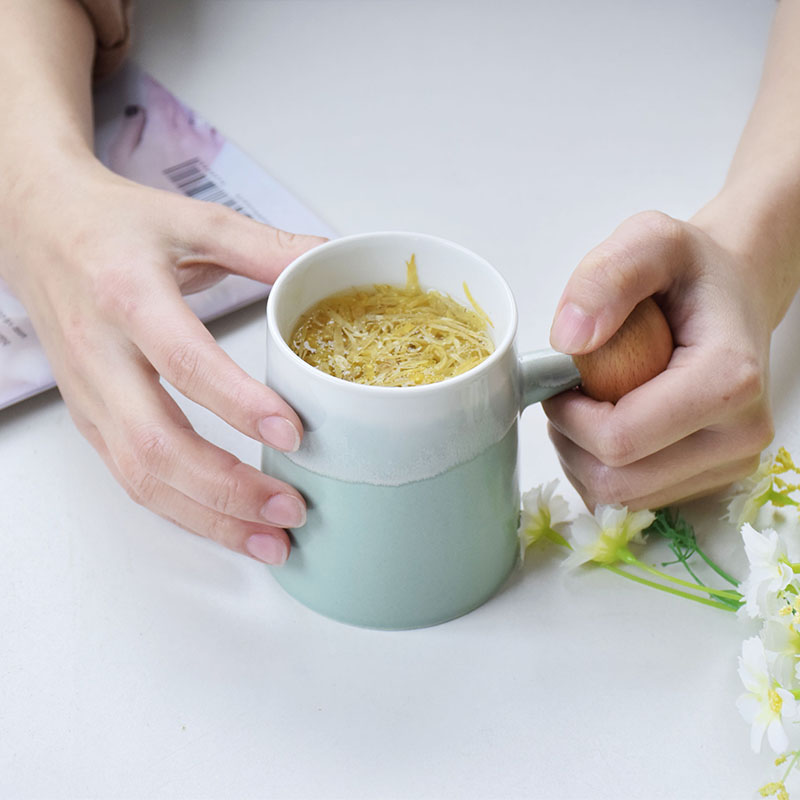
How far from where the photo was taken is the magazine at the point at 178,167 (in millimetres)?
846

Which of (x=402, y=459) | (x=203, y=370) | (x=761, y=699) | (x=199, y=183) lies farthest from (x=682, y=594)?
(x=199, y=183)

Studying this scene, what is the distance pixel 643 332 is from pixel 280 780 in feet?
1.06

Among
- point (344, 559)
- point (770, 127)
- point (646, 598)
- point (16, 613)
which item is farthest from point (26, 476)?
point (770, 127)

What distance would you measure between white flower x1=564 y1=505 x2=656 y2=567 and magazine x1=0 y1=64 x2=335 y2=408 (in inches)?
13.9

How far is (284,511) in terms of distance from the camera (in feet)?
1.89

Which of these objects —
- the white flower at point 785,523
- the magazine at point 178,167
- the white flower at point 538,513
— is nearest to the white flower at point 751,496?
the white flower at point 785,523

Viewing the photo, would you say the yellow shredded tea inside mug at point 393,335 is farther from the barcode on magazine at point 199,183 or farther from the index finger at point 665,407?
the barcode on magazine at point 199,183

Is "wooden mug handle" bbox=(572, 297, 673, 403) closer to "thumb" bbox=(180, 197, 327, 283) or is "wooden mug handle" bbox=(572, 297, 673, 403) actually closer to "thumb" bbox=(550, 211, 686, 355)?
"thumb" bbox=(550, 211, 686, 355)

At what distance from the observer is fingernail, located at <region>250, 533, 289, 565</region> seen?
612mm

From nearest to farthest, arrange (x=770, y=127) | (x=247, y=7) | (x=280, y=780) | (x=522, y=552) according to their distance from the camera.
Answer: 1. (x=280, y=780)
2. (x=522, y=552)
3. (x=770, y=127)
4. (x=247, y=7)

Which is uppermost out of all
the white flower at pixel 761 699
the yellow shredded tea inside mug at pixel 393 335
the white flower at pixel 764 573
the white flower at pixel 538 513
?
the yellow shredded tea inside mug at pixel 393 335

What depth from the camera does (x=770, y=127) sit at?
804 millimetres

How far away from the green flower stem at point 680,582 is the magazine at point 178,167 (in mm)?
381

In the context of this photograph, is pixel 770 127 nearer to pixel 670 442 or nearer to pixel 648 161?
pixel 648 161
